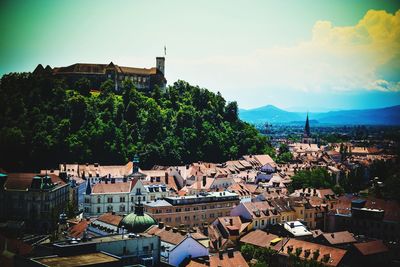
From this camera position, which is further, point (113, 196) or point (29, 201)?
point (113, 196)

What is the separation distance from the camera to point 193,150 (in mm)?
59625

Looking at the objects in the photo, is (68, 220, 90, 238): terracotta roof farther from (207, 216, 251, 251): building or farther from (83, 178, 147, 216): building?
(207, 216, 251, 251): building

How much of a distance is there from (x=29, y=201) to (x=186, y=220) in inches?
405

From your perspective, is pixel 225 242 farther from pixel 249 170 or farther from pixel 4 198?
pixel 249 170

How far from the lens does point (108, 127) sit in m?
54.5

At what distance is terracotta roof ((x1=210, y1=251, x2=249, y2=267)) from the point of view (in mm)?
24958

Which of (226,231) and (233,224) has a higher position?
(233,224)

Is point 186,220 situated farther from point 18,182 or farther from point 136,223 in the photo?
point 18,182

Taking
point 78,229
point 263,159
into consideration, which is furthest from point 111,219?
point 263,159

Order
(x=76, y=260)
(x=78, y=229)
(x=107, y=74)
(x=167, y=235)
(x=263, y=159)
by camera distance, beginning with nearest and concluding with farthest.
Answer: (x=76, y=260) → (x=167, y=235) → (x=78, y=229) → (x=263, y=159) → (x=107, y=74)

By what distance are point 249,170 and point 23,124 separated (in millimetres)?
23502

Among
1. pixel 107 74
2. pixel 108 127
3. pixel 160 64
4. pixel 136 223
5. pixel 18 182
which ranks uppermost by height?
pixel 160 64

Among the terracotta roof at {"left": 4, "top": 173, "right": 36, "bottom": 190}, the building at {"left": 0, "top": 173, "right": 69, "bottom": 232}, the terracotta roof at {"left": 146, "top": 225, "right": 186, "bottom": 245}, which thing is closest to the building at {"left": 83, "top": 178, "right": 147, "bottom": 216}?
the building at {"left": 0, "top": 173, "right": 69, "bottom": 232}

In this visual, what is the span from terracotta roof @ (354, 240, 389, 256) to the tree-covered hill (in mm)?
29661
